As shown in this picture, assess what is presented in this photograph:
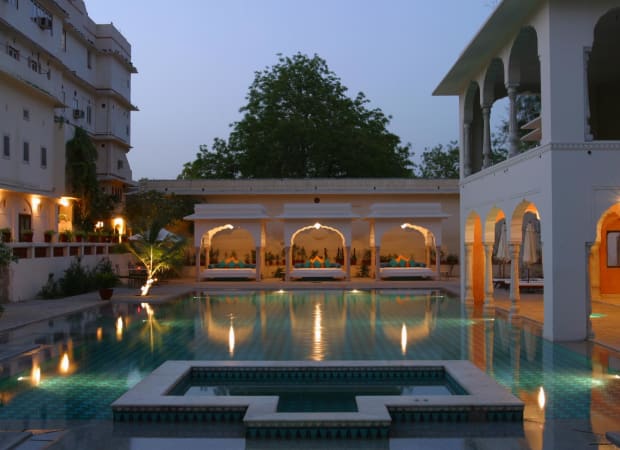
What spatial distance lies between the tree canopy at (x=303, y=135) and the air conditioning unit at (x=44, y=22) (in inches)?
527

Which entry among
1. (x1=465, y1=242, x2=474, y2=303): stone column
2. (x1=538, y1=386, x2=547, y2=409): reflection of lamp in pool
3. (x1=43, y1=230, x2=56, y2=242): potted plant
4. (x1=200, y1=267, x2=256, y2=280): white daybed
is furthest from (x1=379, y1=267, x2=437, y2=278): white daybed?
(x1=538, y1=386, x2=547, y2=409): reflection of lamp in pool

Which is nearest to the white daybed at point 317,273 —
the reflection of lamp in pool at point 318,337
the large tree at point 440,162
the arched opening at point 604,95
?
the reflection of lamp in pool at point 318,337

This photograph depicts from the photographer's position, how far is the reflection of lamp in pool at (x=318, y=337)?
10789 mm

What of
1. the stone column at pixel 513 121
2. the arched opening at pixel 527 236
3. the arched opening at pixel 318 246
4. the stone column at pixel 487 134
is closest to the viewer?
the arched opening at pixel 527 236

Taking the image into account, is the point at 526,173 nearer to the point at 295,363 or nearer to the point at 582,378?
the point at 582,378

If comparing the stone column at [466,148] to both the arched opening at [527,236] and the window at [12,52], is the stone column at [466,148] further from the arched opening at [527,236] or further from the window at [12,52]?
the window at [12,52]

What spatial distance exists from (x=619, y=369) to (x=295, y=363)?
4.55 meters

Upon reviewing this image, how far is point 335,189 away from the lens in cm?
3031

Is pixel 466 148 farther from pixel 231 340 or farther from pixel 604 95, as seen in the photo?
pixel 231 340

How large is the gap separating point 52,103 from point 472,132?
16.1m

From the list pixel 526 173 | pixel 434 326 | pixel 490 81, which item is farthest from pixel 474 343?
pixel 490 81

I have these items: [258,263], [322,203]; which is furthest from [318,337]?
[322,203]

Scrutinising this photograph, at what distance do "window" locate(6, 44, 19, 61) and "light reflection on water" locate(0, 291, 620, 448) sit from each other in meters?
11.6

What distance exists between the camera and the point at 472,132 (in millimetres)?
18844
